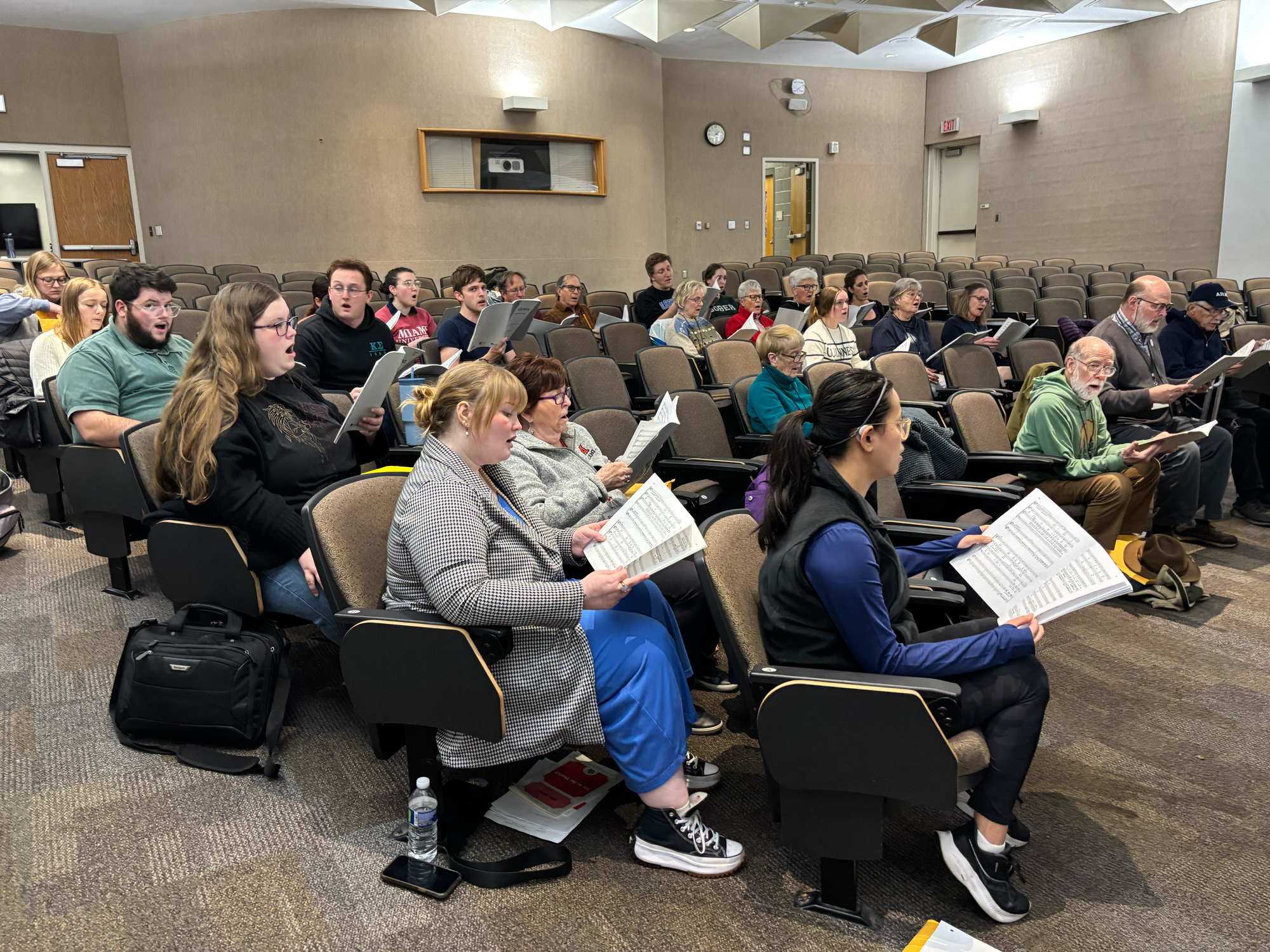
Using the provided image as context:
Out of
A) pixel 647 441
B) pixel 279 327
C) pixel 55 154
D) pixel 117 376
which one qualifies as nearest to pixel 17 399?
pixel 117 376

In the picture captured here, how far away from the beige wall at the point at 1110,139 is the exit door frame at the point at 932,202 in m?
0.64

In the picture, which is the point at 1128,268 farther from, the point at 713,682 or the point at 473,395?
the point at 473,395

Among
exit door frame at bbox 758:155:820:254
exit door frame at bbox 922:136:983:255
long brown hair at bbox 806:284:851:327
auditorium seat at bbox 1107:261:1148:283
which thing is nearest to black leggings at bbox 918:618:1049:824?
long brown hair at bbox 806:284:851:327

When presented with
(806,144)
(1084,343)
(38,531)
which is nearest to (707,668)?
(1084,343)

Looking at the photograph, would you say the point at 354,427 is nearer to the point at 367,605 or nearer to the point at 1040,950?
the point at 367,605

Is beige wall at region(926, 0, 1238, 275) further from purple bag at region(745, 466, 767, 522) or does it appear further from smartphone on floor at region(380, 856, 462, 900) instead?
smartphone on floor at region(380, 856, 462, 900)

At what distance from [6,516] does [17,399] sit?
508 mm

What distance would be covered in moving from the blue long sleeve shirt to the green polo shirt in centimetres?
240

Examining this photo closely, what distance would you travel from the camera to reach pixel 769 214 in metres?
14.7

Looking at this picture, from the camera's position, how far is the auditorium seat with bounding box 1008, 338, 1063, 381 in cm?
499

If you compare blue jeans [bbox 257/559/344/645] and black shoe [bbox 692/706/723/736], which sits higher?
blue jeans [bbox 257/559/344/645]

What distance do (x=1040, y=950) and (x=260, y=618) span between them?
78.2 inches

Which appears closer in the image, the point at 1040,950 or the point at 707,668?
the point at 1040,950

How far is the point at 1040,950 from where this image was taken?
167 cm
